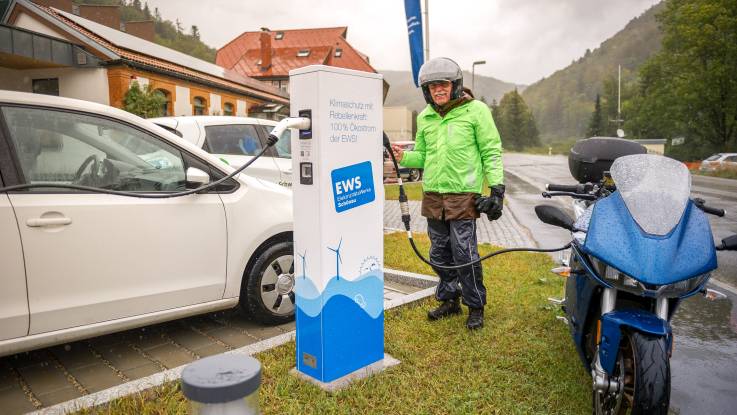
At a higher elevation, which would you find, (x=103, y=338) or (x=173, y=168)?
(x=173, y=168)

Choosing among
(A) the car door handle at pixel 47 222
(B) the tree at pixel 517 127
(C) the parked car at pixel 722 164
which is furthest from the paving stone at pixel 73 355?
(B) the tree at pixel 517 127

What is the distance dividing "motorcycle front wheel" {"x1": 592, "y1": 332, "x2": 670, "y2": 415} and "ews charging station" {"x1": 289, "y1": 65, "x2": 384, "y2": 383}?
1.43 meters

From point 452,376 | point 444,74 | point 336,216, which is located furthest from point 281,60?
point 452,376

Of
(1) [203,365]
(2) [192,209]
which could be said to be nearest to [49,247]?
(2) [192,209]

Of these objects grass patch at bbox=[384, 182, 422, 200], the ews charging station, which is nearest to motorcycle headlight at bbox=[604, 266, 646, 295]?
the ews charging station

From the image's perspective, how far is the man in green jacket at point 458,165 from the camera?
3.96m

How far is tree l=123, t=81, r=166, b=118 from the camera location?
846 inches

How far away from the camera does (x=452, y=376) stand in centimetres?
331

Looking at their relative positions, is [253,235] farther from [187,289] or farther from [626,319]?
[626,319]

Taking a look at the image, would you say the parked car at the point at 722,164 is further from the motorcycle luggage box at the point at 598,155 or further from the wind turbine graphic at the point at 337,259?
the wind turbine graphic at the point at 337,259

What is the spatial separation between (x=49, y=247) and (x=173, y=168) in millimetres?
957

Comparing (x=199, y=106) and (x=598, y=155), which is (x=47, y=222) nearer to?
(x=598, y=155)

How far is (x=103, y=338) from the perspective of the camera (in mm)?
3938

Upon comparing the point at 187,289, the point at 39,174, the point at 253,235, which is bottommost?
the point at 187,289
